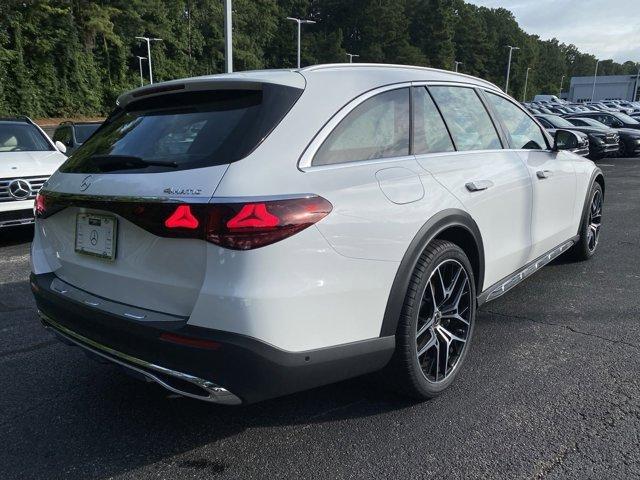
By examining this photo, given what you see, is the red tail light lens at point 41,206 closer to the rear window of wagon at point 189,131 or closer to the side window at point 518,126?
the rear window of wagon at point 189,131

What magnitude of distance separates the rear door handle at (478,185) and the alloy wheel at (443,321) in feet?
1.48

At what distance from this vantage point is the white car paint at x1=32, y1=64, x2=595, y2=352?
6.63 feet

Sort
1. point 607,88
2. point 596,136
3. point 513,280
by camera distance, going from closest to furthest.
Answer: point 513,280, point 596,136, point 607,88

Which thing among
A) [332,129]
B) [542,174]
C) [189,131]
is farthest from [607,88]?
[189,131]

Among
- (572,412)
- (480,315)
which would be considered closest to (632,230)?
(480,315)

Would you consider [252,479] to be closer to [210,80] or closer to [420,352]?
[420,352]

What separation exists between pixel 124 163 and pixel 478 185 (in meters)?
1.92

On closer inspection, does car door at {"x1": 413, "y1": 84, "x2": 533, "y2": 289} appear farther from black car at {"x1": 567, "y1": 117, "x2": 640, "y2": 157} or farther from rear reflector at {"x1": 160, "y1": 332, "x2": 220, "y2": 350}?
black car at {"x1": 567, "y1": 117, "x2": 640, "y2": 157}

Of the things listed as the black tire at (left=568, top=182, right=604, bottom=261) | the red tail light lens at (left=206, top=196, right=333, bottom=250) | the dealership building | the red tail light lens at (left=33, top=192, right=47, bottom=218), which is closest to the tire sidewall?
the red tail light lens at (left=206, top=196, right=333, bottom=250)

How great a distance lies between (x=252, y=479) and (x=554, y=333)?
244cm

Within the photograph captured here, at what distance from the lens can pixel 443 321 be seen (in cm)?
292

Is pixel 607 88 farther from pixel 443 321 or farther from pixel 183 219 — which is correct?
pixel 183 219

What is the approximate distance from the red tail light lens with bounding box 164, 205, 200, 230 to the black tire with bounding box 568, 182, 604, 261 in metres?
4.14

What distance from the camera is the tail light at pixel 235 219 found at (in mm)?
1992
